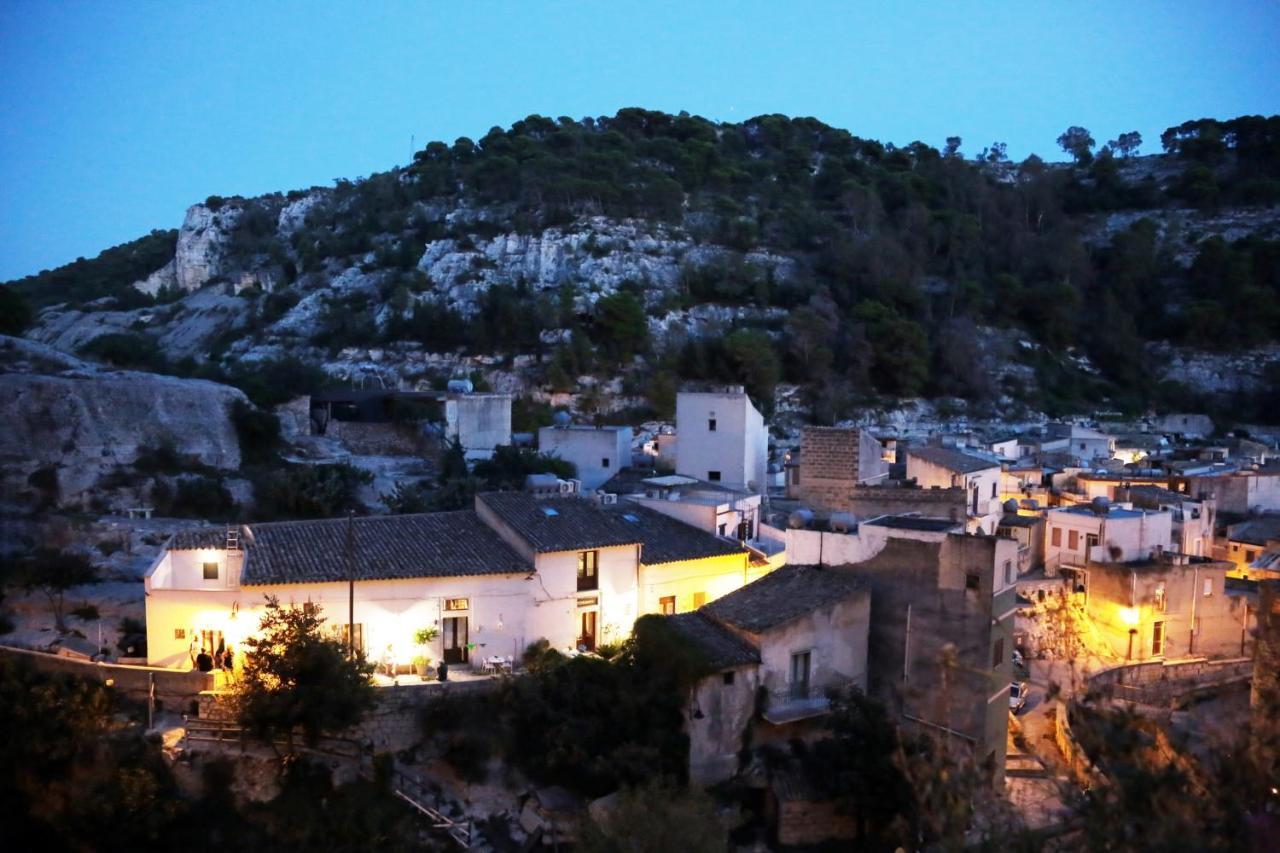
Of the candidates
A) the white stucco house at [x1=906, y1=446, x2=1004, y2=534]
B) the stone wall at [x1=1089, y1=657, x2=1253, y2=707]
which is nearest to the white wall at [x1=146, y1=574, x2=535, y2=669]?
the white stucco house at [x1=906, y1=446, x2=1004, y2=534]

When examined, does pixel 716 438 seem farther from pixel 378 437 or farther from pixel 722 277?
pixel 722 277

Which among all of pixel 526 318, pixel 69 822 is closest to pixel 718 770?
pixel 69 822

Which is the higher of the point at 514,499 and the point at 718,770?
the point at 514,499

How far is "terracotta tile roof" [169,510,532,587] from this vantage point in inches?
584

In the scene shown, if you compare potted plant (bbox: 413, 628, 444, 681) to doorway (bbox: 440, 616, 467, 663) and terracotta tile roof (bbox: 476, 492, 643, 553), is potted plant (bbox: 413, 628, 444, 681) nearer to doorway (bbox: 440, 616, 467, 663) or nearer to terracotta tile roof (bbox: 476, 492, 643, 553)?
doorway (bbox: 440, 616, 467, 663)

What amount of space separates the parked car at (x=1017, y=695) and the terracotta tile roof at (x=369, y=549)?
9042mm

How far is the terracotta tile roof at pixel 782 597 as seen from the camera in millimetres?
15094

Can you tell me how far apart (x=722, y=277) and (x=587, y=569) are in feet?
119

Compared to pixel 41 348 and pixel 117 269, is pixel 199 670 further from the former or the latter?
pixel 117 269

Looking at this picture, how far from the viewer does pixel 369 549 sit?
15.7 metres

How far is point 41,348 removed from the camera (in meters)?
24.7

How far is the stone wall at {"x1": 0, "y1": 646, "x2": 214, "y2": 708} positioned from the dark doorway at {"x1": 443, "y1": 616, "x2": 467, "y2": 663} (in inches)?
134

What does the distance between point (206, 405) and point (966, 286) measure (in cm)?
4320

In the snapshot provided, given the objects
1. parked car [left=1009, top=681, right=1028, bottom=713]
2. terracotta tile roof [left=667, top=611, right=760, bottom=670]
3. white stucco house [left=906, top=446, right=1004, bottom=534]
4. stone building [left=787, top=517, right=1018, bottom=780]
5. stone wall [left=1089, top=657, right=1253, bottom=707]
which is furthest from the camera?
white stucco house [left=906, top=446, right=1004, bottom=534]
